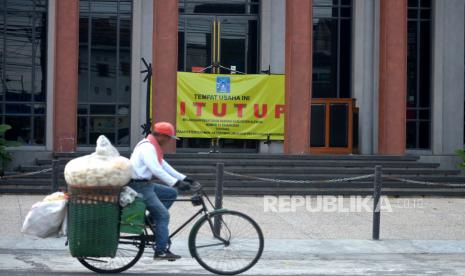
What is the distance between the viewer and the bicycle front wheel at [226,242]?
9430 mm

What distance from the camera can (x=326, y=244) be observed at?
505 inches

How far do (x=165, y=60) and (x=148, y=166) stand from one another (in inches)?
499

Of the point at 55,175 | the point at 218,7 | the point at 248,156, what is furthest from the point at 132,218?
the point at 218,7

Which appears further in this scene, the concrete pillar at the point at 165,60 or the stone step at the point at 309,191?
the concrete pillar at the point at 165,60

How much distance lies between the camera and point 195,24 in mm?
23500

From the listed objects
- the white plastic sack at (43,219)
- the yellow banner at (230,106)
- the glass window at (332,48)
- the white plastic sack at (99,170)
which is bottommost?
the white plastic sack at (43,219)

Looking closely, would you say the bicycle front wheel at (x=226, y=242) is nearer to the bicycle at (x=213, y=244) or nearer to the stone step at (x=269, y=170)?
the bicycle at (x=213, y=244)

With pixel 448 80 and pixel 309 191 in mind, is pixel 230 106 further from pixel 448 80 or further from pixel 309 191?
pixel 448 80

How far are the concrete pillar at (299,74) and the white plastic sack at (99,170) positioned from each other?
1303 cm

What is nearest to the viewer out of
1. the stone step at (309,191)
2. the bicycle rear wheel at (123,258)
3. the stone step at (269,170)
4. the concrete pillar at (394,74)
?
the bicycle rear wheel at (123,258)

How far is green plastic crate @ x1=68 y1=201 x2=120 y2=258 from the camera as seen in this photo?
9.13 m

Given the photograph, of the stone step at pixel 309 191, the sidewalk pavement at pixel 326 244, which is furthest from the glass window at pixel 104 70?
the sidewalk pavement at pixel 326 244

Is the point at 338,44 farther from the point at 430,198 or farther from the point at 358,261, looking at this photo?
the point at 358,261

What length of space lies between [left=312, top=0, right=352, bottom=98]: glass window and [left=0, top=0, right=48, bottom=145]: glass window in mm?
7624
